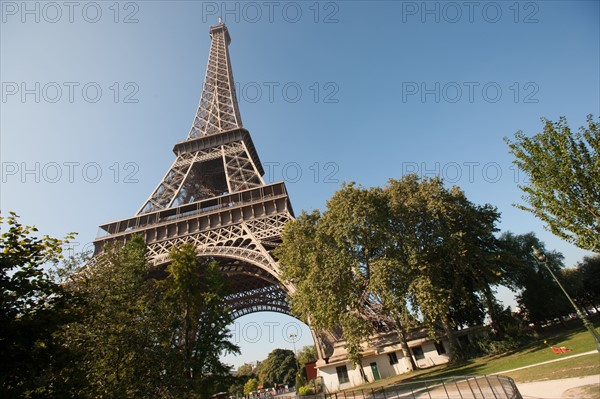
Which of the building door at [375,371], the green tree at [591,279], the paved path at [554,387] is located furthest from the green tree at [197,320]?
the green tree at [591,279]

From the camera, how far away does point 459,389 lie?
34.5 ft

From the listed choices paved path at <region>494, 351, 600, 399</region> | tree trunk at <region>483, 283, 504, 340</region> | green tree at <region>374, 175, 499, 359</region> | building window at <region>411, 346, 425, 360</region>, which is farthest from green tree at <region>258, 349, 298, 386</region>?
paved path at <region>494, 351, 600, 399</region>

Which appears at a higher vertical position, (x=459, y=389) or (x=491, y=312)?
(x=491, y=312)

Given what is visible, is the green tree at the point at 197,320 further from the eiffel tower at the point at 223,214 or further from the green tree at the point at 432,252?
the green tree at the point at 432,252

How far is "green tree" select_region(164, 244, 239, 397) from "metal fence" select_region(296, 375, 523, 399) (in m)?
9.89

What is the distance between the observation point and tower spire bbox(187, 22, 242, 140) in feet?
173

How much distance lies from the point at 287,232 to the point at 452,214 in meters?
14.6

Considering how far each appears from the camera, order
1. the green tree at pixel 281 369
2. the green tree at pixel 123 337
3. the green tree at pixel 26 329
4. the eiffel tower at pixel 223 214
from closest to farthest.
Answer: the green tree at pixel 26 329 → the green tree at pixel 123 337 → the eiffel tower at pixel 223 214 → the green tree at pixel 281 369

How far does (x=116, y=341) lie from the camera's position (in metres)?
13.2

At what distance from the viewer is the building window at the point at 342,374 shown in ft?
91.0

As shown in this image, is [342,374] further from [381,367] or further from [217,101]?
[217,101]

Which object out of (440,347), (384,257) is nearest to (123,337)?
(384,257)

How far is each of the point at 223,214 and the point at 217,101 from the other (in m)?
29.5

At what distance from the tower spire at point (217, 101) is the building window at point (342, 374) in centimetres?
3720
